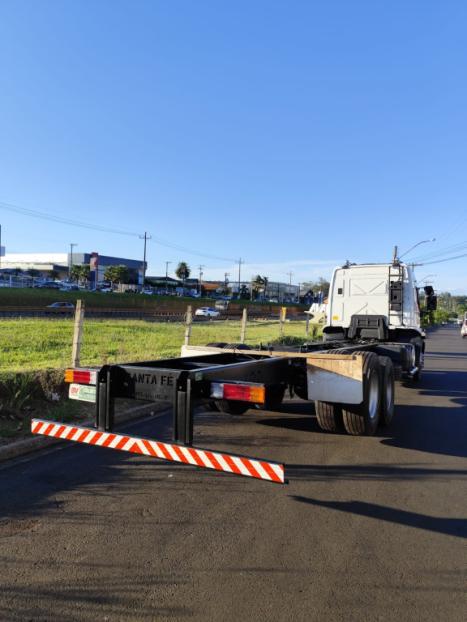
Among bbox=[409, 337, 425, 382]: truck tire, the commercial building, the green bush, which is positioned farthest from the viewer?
the commercial building

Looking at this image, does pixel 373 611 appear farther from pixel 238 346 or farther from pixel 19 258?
pixel 19 258

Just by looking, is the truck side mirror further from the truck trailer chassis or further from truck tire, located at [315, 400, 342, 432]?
truck tire, located at [315, 400, 342, 432]

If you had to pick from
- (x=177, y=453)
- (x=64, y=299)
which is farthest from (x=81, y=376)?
(x=64, y=299)

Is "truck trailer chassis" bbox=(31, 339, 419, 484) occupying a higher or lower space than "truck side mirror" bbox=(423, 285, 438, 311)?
lower

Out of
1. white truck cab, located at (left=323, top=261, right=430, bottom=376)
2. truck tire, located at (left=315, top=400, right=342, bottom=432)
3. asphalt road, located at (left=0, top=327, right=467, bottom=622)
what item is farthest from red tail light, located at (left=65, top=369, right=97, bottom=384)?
white truck cab, located at (left=323, top=261, right=430, bottom=376)

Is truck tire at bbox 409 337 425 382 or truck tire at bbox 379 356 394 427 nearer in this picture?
truck tire at bbox 379 356 394 427

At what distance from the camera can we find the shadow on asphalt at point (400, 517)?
3.99 metres

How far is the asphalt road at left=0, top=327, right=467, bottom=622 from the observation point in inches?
116

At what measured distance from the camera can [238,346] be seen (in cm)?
757

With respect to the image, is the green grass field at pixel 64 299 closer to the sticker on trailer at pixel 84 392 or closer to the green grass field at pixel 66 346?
the green grass field at pixel 66 346

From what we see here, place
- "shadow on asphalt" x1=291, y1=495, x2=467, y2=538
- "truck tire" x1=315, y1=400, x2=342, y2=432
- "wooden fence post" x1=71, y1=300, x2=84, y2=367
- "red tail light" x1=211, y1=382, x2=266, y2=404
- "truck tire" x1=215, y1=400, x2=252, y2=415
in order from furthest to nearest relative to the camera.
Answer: "wooden fence post" x1=71, y1=300, x2=84, y2=367 < "truck tire" x1=215, y1=400, x2=252, y2=415 < "truck tire" x1=315, y1=400, x2=342, y2=432 < "red tail light" x1=211, y1=382, x2=266, y2=404 < "shadow on asphalt" x1=291, y1=495, x2=467, y2=538

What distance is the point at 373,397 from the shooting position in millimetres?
6691

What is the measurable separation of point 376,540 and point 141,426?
3.95 meters

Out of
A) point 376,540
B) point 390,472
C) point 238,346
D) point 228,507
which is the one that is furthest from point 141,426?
point 376,540
